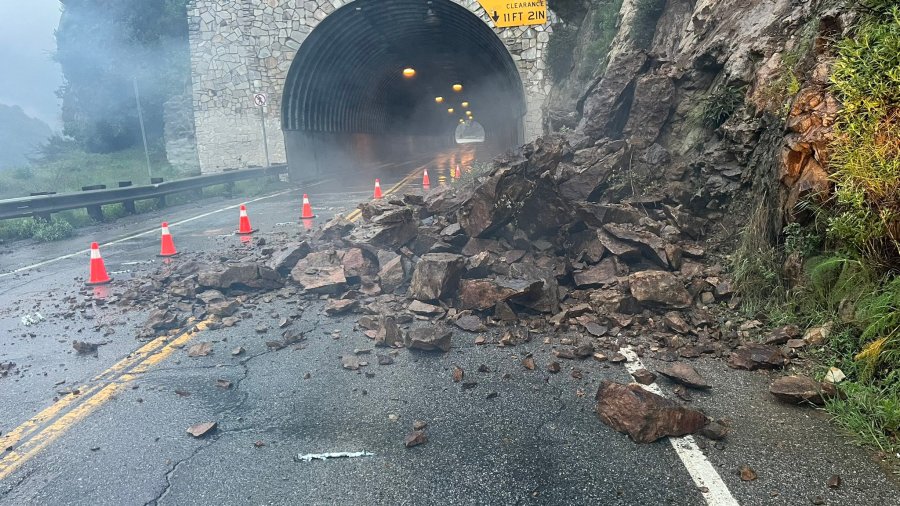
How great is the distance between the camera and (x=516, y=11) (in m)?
20.8

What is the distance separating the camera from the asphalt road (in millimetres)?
2955

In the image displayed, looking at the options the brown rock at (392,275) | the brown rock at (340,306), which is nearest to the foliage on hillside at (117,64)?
the brown rock at (392,275)

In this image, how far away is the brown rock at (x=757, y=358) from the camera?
4.19 m

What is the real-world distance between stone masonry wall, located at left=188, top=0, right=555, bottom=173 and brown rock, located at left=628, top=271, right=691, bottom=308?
1714cm

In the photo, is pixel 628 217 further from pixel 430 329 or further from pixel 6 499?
pixel 6 499

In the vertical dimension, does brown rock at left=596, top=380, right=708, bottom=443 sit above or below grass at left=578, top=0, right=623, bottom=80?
below

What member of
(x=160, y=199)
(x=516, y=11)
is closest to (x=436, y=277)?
(x=160, y=199)

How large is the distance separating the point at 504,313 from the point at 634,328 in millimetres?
1272

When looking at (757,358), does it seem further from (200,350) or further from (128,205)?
(128,205)

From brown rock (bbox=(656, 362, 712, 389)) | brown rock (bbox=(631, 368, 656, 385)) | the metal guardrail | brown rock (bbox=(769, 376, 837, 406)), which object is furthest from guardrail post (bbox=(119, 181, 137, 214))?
brown rock (bbox=(769, 376, 837, 406))

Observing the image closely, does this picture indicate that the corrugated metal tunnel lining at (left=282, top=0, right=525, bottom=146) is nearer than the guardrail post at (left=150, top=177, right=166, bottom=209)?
No

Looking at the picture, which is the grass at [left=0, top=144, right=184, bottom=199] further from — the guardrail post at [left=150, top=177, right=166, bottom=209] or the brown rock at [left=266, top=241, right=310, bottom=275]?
the brown rock at [left=266, top=241, right=310, bottom=275]

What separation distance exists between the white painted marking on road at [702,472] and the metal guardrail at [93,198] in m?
14.5

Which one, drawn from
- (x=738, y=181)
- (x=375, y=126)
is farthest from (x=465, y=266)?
(x=375, y=126)
